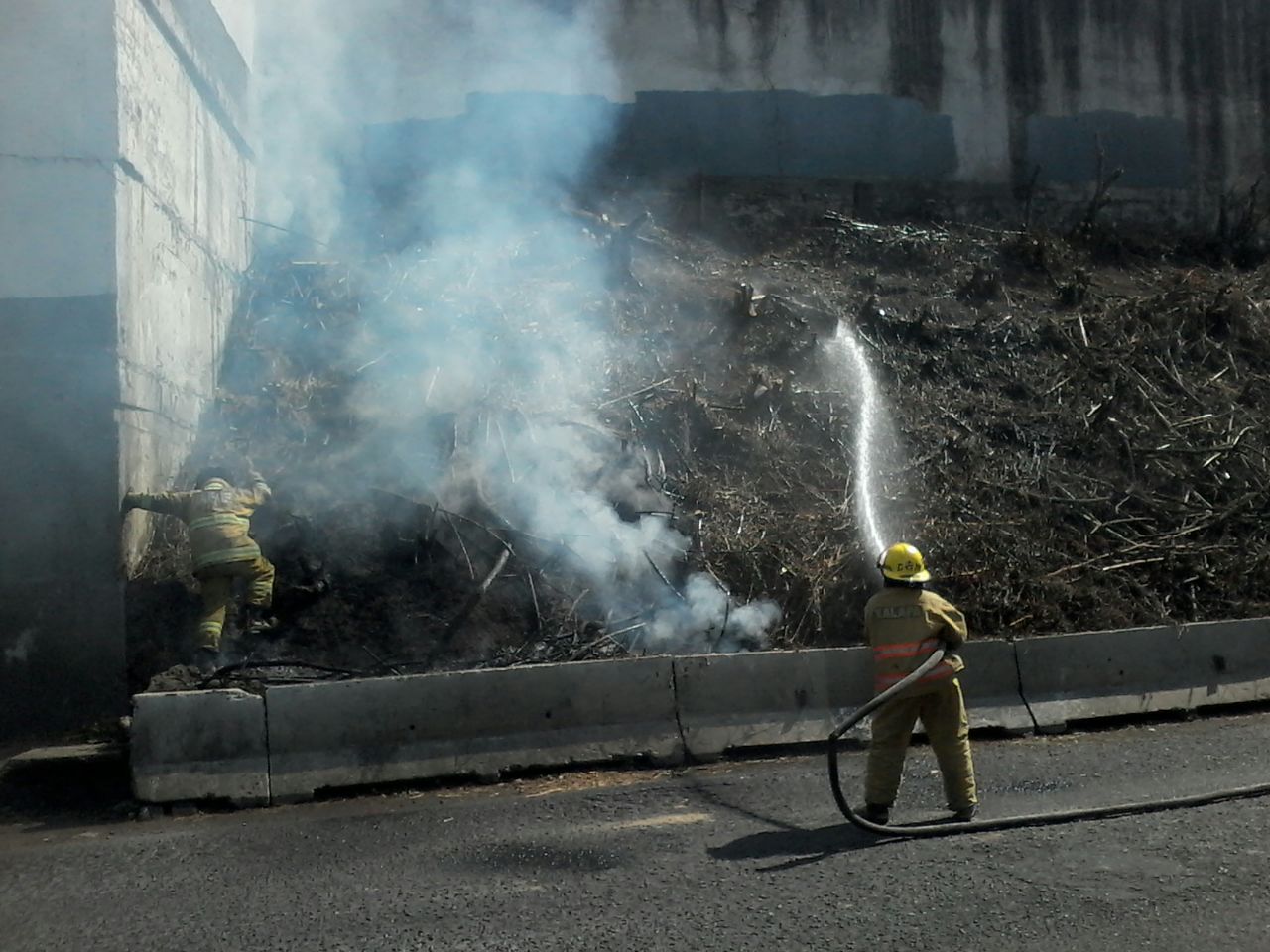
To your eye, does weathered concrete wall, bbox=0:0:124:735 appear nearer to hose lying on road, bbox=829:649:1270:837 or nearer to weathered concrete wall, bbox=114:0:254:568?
weathered concrete wall, bbox=114:0:254:568

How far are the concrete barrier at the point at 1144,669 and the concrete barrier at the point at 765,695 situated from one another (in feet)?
4.26

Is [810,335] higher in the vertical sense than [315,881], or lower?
higher

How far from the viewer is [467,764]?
720cm

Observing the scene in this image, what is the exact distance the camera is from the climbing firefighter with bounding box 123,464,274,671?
8266 mm

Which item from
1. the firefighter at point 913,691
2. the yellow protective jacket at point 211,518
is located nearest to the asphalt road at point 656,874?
the firefighter at point 913,691

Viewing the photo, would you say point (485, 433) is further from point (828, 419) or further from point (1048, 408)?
point (1048, 408)

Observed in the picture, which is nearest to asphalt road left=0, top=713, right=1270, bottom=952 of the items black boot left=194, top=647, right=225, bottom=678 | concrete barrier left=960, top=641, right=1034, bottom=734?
concrete barrier left=960, top=641, right=1034, bottom=734

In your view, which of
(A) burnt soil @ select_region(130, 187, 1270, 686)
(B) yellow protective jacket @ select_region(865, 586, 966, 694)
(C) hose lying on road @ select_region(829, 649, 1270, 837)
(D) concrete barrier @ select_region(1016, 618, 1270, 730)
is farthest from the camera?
(A) burnt soil @ select_region(130, 187, 1270, 686)

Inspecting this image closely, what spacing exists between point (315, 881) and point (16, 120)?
19.0ft

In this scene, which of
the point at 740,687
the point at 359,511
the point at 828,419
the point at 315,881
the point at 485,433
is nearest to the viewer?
the point at 315,881

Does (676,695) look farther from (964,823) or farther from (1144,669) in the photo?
(1144,669)

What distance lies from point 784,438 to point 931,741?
211 inches

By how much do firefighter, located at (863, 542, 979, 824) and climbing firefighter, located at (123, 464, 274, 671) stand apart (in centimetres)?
433

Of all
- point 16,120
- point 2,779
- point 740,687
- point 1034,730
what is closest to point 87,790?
point 2,779
